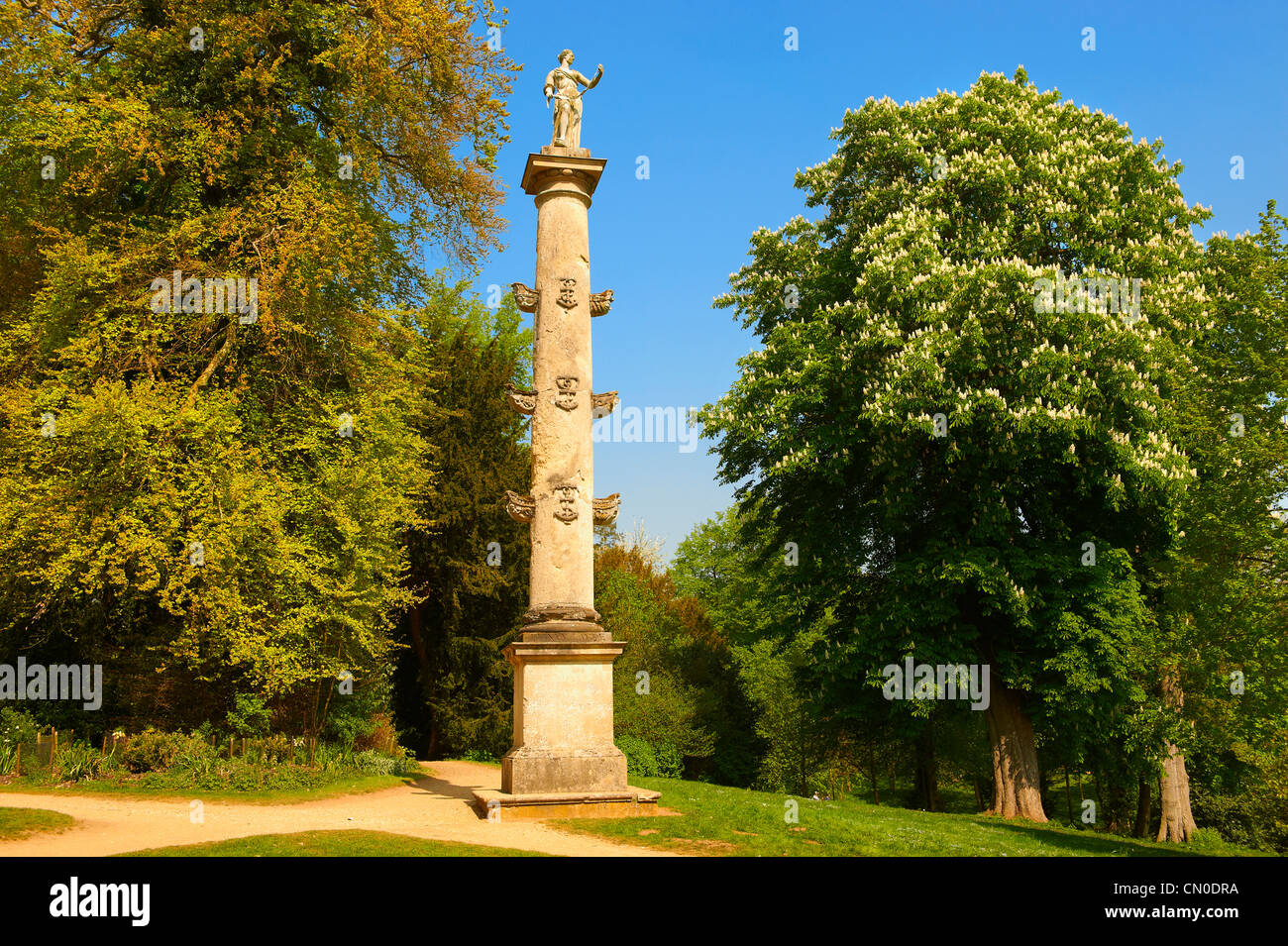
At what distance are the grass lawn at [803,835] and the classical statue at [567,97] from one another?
33.9 ft

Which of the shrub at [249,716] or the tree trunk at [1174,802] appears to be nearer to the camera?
the shrub at [249,716]

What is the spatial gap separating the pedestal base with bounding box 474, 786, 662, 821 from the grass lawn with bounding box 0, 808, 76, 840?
5.04 m

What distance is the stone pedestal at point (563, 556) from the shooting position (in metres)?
12.2

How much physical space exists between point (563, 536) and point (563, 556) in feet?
0.97

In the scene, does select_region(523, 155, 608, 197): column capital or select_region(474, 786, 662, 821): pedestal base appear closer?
select_region(474, 786, 662, 821): pedestal base

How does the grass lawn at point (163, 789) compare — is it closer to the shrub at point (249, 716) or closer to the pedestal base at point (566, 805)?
the shrub at point (249, 716)

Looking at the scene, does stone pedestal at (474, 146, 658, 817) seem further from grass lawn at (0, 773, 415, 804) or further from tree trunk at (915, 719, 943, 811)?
tree trunk at (915, 719, 943, 811)

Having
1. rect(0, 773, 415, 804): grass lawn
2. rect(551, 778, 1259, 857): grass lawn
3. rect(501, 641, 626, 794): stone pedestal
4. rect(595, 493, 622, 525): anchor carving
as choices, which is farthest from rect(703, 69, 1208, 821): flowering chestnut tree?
rect(0, 773, 415, 804): grass lawn

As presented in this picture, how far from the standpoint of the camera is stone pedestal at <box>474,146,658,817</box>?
12.2m

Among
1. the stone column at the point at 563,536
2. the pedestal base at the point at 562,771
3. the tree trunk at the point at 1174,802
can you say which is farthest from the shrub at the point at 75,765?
the tree trunk at the point at 1174,802

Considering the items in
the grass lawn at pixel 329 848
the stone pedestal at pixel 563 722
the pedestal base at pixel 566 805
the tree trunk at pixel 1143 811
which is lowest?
the tree trunk at pixel 1143 811

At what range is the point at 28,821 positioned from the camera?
10.5m

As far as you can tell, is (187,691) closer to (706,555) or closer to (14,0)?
(14,0)

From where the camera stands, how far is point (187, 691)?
728 inches
